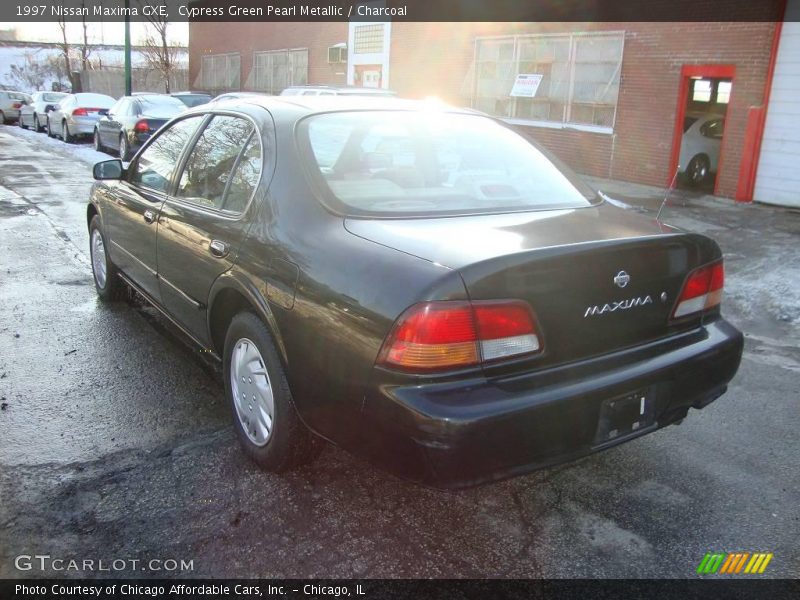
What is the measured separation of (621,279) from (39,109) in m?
27.2

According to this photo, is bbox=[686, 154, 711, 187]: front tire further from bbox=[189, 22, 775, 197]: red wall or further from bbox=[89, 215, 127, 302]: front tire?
bbox=[89, 215, 127, 302]: front tire

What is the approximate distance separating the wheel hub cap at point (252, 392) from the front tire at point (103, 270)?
240 centimetres

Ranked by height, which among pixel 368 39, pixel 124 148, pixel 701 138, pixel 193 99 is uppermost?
pixel 368 39

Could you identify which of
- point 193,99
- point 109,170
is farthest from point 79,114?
point 109,170

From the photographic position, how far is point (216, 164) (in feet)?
11.8

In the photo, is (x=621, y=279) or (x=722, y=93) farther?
(x=722, y=93)

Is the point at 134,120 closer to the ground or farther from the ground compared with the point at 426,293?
farther from the ground

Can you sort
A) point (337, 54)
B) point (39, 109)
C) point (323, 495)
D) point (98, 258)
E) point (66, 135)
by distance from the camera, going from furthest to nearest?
point (39, 109) → point (337, 54) → point (66, 135) → point (98, 258) → point (323, 495)

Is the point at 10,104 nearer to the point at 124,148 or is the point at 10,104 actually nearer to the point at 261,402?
the point at 124,148

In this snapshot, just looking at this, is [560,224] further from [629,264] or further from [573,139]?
[573,139]

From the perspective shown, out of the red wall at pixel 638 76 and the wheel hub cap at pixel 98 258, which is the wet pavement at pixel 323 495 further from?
the red wall at pixel 638 76

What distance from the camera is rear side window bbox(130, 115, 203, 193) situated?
4.07 metres

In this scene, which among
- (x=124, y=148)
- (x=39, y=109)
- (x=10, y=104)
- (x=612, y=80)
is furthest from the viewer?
(x=10, y=104)

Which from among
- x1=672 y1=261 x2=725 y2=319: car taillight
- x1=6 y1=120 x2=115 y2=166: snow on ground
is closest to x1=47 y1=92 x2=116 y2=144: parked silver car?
x1=6 y1=120 x2=115 y2=166: snow on ground
